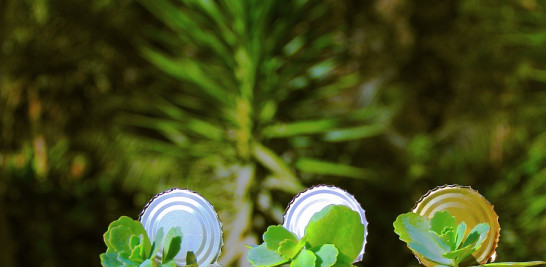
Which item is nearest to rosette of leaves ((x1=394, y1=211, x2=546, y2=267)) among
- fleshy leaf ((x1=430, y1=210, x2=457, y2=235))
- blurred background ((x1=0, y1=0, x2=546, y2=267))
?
fleshy leaf ((x1=430, y1=210, x2=457, y2=235))

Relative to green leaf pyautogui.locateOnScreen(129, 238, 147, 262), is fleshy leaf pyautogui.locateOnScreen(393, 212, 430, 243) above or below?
above

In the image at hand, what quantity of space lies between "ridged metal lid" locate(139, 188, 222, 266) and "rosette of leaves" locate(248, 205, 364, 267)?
22 millimetres

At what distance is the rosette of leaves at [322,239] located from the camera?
0.46 ft

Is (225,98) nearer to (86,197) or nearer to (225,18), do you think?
(225,18)

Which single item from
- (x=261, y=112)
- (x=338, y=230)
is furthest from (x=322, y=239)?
(x=261, y=112)

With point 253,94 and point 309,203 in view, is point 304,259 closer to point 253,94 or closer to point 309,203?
point 309,203

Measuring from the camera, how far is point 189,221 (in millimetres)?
164

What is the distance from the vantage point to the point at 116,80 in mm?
662

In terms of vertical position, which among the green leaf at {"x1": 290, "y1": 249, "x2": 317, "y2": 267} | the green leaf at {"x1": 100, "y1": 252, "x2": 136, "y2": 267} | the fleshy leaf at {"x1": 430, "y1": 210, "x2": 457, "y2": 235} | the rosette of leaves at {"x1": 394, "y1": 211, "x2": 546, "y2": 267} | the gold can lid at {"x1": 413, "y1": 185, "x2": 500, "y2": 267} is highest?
the gold can lid at {"x1": 413, "y1": 185, "x2": 500, "y2": 267}

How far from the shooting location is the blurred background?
41 centimetres

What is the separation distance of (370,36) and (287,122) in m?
0.27

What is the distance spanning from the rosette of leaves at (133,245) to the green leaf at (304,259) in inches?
1.2

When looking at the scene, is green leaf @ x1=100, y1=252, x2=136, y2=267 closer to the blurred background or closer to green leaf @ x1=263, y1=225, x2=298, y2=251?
green leaf @ x1=263, y1=225, x2=298, y2=251

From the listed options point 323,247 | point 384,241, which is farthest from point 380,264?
point 323,247
